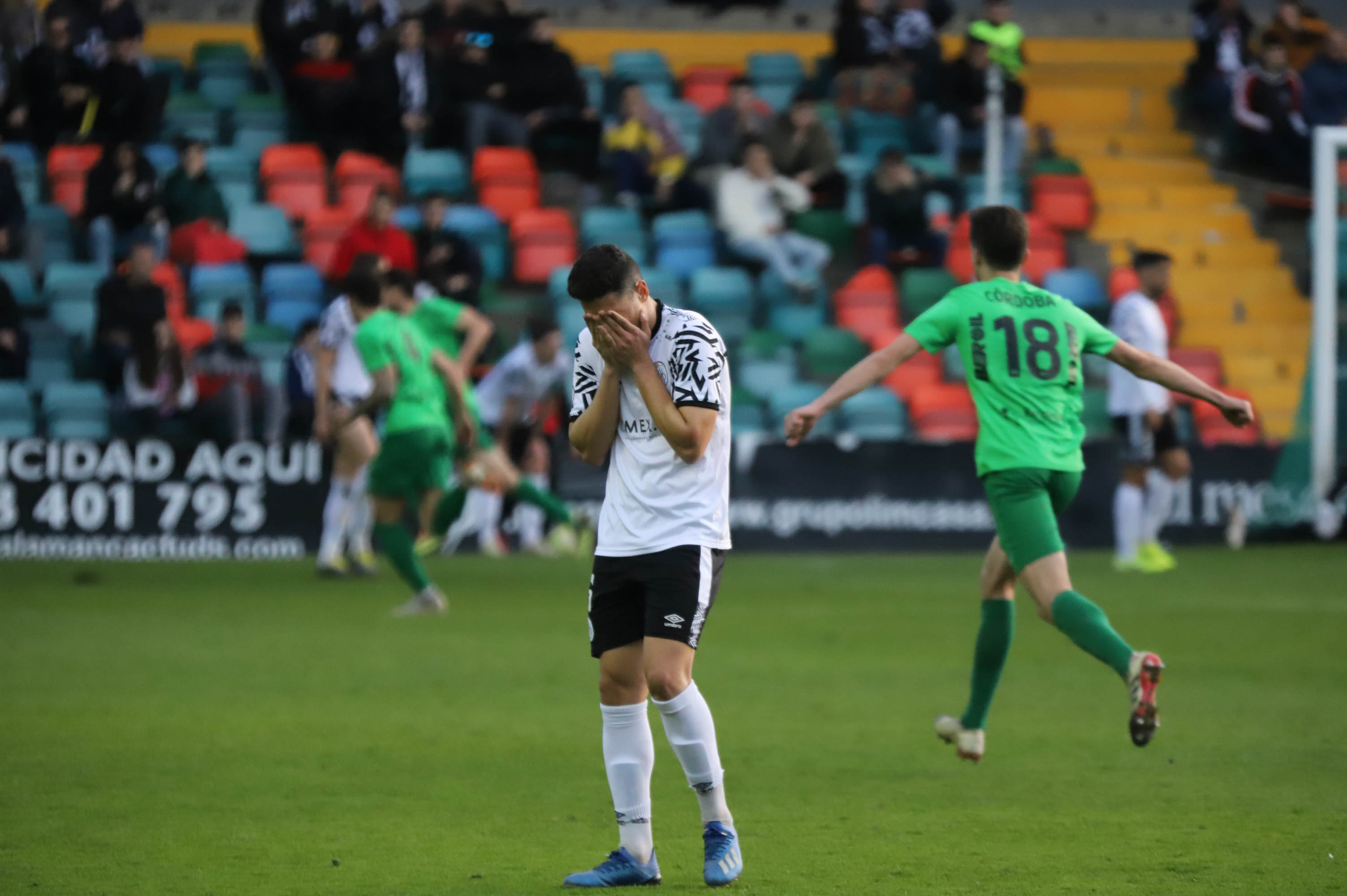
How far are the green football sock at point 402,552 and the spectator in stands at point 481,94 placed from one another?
9.07m

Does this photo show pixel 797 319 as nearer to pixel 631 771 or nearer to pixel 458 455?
pixel 458 455

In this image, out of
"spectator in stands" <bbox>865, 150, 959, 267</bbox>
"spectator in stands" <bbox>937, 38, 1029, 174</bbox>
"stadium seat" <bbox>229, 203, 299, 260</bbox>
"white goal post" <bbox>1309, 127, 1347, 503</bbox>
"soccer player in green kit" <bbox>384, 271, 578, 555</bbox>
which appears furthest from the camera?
"spectator in stands" <bbox>937, 38, 1029, 174</bbox>

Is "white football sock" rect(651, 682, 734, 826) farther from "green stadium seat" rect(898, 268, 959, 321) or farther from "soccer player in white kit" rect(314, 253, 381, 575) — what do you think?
"green stadium seat" rect(898, 268, 959, 321)

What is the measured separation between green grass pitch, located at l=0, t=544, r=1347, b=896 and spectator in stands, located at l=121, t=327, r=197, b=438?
3.99 metres

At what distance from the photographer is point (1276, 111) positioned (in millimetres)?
21281

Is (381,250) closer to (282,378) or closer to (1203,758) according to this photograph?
(282,378)

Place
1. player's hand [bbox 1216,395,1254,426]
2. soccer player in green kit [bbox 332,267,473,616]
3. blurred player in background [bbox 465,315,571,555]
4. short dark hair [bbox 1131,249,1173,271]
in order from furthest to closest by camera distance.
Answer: blurred player in background [bbox 465,315,571,555]
short dark hair [bbox 1131,249,1173,271]
soccer player in green kit [bbox 332,267,473,616]
player's hand [bbox 1216,395,1254,426]

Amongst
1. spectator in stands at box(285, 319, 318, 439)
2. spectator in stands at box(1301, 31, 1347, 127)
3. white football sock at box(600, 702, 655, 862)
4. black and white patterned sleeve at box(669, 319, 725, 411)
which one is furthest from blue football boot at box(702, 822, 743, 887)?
spectator in stands at box(1301, 31, 1347, 127)

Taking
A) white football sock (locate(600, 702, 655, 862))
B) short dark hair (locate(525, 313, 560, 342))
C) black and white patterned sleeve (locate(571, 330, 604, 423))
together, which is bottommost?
short dark hair (locate(525, 313, 560, 342))

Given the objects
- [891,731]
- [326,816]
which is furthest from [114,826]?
A: [891,731]

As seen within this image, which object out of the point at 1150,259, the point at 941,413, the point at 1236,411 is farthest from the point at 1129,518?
the point at 1236,411

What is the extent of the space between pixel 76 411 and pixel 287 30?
5.19m

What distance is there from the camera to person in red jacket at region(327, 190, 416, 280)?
17828mm

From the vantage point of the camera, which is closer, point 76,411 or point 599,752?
point 599,752
